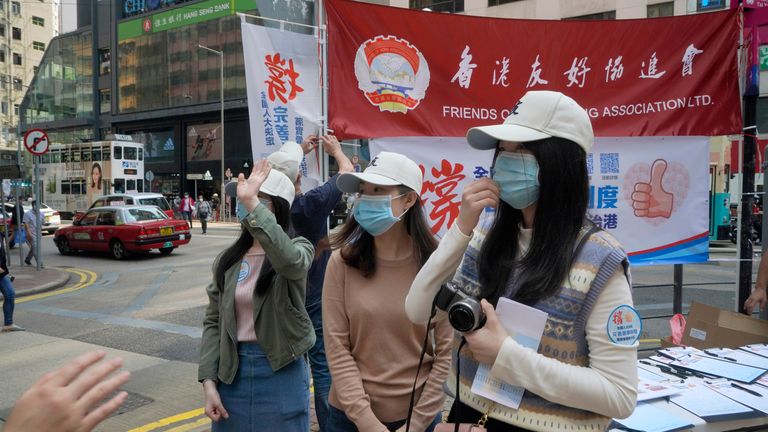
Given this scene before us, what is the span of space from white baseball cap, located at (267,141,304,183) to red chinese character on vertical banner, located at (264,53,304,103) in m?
0.38

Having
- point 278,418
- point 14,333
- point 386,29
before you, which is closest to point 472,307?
point 278,418

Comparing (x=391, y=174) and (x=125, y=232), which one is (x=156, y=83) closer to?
(x=125, y=232)

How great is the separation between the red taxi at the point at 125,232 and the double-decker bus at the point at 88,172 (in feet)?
39.7

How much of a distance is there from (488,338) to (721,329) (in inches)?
115

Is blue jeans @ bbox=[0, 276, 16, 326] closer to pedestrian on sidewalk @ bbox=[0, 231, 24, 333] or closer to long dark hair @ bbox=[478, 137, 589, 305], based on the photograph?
pedestrian on sidewalk @ bbox=[0, 231, 24, 333]

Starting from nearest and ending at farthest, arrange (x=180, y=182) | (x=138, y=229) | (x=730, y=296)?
(x=730, y=296) < (x=138, y=229) < (x=180, y=182)

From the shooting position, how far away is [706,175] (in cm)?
432

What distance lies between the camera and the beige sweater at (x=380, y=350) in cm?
226

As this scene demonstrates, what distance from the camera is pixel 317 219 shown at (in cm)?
371

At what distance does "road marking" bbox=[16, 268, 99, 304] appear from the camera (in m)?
10.2

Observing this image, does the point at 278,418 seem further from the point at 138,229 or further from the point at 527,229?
the point at 138,229

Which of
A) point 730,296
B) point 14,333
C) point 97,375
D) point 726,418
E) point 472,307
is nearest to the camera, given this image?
point 97,375

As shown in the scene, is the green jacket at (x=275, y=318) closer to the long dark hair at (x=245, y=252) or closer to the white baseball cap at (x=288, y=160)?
the long dark hair at (x=245, y=252)

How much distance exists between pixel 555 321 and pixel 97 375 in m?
1.13
